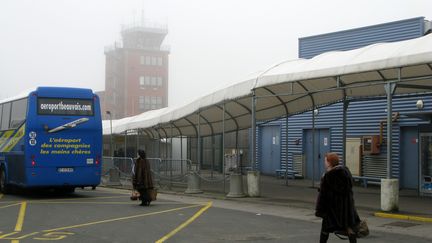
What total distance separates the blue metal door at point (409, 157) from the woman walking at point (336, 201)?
1485cm

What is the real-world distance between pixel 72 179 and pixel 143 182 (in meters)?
3.34

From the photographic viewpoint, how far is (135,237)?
10.2 meters

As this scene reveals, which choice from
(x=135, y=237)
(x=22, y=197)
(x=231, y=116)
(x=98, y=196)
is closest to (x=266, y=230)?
(x=135, y=237)

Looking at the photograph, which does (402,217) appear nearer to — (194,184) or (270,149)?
(194,184)

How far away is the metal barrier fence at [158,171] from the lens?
22.1 meters

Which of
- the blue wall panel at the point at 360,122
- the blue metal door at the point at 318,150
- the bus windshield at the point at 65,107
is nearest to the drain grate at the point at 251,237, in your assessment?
the bus windshield at the point at 65,107

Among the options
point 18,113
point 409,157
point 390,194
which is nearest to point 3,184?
point 18,113

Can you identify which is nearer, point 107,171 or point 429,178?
point 429,178

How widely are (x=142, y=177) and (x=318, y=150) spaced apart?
41.4 ft

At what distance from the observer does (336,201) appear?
8039 mm

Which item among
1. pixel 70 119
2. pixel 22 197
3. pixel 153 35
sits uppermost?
pixel 153 35

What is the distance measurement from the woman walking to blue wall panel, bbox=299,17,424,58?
16.0m

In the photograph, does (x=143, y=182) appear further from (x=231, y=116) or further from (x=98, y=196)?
(x=231, y=116)

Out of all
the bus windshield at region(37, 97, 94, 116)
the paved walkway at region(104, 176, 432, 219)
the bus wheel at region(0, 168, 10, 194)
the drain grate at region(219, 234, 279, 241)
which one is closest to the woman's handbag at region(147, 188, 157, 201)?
the paved walkway at region(104, 176, 432, 219)
